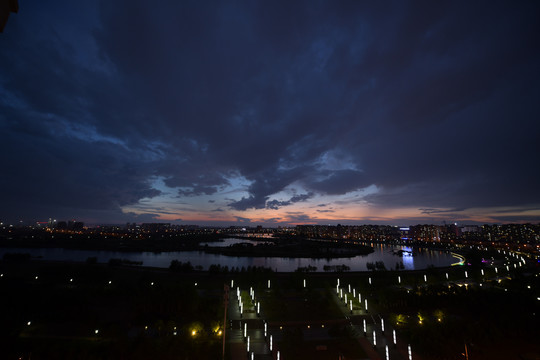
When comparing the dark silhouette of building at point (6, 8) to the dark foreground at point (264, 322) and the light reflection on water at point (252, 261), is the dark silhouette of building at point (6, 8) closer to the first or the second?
the dark foreground at point (264, 322)

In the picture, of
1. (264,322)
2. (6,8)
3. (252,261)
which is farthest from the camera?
(252,261)

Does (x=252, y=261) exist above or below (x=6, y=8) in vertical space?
below

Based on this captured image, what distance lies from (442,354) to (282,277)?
17.5 metres

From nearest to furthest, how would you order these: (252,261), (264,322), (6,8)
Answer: (6,8) < (264,322) < (252,261)

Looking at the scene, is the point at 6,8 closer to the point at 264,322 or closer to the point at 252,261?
the point at 264,322

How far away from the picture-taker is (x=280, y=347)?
413 inches

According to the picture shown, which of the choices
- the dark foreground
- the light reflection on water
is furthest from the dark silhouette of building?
the light reflection on water

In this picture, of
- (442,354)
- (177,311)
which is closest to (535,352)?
(442,354)

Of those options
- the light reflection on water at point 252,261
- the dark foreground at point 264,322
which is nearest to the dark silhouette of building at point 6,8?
the dark foreground at point 264,322

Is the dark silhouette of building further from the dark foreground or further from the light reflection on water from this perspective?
the light reflection on water

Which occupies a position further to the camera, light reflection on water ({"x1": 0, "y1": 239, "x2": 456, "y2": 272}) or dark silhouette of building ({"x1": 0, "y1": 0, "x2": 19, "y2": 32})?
light reflection on water ({"x1": 0, "y1": 239, "x2": 456, "y2": 272})

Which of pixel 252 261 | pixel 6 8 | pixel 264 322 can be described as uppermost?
pixel 6 8

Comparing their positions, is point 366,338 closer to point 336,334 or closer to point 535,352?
point 336,334

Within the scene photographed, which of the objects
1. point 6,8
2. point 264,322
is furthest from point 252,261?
point 6,8
